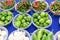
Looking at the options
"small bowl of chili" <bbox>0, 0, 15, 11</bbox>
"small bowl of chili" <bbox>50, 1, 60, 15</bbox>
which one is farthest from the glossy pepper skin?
"small bowl of chili" <bbox>50, 1, 60, 15</bbox>

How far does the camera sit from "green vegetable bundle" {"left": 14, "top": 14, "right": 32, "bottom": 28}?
4.68ft

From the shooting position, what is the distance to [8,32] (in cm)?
144

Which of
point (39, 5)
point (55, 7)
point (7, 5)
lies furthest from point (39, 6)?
point (7, 5)

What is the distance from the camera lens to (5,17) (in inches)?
59.1

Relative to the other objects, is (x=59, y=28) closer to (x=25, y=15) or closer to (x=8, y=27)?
(x=25, y=15)

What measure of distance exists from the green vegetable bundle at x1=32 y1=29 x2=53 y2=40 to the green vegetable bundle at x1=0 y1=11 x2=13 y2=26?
11.2 inches

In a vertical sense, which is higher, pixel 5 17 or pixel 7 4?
pixel 7 4

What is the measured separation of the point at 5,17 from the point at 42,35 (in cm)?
39

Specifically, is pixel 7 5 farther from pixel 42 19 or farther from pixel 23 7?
pixel 42 19

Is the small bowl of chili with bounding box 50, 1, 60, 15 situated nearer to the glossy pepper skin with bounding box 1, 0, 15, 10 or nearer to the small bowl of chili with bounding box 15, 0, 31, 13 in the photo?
the small bowl of chili with bounding box 15, 0, 31, 13

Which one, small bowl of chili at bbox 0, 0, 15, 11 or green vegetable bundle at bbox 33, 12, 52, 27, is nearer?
green vegetable bundle at bbox 33, 12, 52, 27

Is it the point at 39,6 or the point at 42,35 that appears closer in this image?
the point at 42,35

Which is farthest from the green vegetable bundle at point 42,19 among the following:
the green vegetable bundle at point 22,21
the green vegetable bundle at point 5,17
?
the green vegetable bundle at point 5,17

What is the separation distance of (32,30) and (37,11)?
0.20 metres
